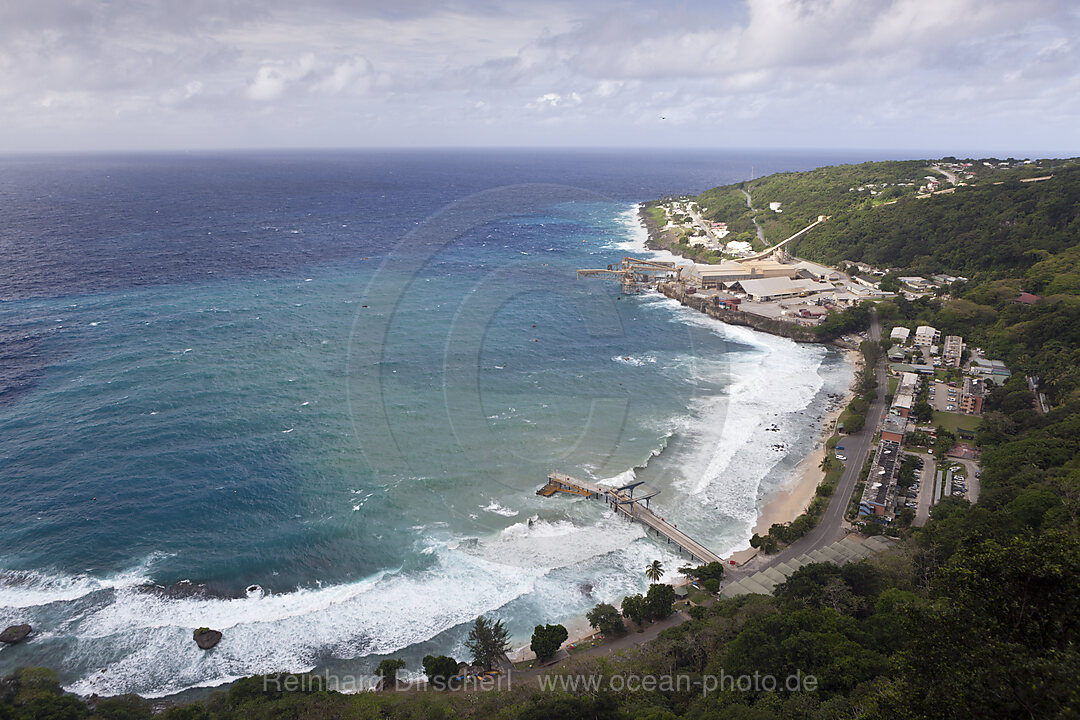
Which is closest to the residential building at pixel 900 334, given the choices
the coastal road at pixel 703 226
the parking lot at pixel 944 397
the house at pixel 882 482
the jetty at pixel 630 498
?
the parking lot at pixel 944 397

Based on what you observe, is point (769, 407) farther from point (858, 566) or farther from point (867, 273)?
point (867, 273)

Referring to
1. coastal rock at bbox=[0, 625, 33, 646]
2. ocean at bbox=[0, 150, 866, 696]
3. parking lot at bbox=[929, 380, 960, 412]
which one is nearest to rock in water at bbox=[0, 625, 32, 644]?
coastal rock at bbox=[0, 625, 33, 646]

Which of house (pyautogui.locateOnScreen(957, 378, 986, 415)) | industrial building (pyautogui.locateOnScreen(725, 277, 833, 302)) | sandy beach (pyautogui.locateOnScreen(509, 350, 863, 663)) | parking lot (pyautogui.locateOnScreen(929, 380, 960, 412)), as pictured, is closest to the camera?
sandy beach (pyautogui.locateOnScreen(509, 350, 863, 663))

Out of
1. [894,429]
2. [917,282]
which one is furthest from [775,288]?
[894,429]

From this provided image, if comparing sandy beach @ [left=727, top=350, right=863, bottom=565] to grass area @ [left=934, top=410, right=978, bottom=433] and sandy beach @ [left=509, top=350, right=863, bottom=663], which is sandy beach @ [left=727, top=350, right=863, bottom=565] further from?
grass area @ [left=934, top=410, right=978, bottom=433]

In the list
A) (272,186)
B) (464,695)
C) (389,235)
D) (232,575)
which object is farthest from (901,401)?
(272,186)

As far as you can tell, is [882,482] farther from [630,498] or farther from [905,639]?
[905,639]
